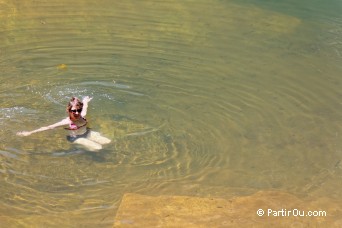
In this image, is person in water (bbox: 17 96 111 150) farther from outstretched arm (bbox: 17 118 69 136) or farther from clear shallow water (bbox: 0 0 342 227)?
clear shallow water (bbox: 0 0 342 227)

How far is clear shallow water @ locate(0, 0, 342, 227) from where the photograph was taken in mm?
7066

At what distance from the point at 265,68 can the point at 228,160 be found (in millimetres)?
3251

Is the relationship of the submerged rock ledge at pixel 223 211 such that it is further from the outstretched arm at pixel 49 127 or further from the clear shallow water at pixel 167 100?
the outstretched arm at pixel 49 127

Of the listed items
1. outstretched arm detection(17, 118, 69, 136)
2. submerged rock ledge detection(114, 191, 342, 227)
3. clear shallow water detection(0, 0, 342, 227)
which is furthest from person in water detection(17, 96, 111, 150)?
submerged rock ledge detection(114, 191, 342, 227)

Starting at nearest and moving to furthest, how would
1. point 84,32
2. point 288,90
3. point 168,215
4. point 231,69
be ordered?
point 168,215, point 288,90, point 231,69, point 84,32

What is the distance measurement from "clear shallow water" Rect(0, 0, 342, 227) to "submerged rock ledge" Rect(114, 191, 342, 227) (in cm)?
20

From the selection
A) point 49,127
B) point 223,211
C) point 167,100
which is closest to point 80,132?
point 49,127

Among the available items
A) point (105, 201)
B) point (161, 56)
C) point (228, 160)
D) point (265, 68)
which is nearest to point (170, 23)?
point (161, 56)

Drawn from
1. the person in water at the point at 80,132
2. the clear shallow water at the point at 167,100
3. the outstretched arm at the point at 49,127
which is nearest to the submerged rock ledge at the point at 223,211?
the clear shallow water at the point at 167,100

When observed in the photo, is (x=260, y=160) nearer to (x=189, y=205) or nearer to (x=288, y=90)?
(x=189, y=205)

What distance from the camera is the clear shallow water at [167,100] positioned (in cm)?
707

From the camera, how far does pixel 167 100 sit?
9102 millimetres

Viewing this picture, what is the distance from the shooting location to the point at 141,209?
6.43 metres

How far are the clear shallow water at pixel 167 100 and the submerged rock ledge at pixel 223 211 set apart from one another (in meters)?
0.20
